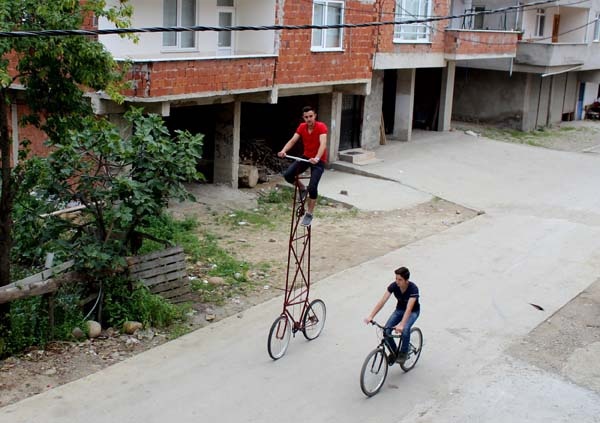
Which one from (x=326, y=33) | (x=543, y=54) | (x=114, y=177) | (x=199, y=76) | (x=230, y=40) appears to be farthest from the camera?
(x=543, y=54)

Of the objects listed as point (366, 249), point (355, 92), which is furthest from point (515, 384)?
point (355, 92)

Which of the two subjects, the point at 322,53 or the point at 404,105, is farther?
the point at 404,105

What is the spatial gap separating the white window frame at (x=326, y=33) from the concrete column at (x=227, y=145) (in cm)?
267

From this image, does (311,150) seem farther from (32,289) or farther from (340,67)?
(340,67)

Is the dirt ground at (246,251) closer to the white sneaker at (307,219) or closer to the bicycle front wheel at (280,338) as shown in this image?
the bicycle front wheel at (280,338)

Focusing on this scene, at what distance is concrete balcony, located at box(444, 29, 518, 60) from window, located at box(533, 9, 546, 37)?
4485 millimetres

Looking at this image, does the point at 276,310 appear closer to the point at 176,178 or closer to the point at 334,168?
the point at 176,178

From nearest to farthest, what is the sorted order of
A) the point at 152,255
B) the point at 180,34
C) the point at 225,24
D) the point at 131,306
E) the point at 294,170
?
the point at 294,170 < the point at 131,306 < the point at 152,255 < the point at 180,34 < the point at 225,24

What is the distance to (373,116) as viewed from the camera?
26.2 metres

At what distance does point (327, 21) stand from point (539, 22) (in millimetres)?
17404

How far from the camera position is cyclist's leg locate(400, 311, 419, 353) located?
9664mm

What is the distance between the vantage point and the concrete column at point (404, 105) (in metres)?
28.0

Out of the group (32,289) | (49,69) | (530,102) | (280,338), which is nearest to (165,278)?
(32,289)

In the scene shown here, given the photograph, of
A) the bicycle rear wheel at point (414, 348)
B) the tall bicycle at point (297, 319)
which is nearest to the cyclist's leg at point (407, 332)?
the bicycle rear wheel at point (414, 348)
